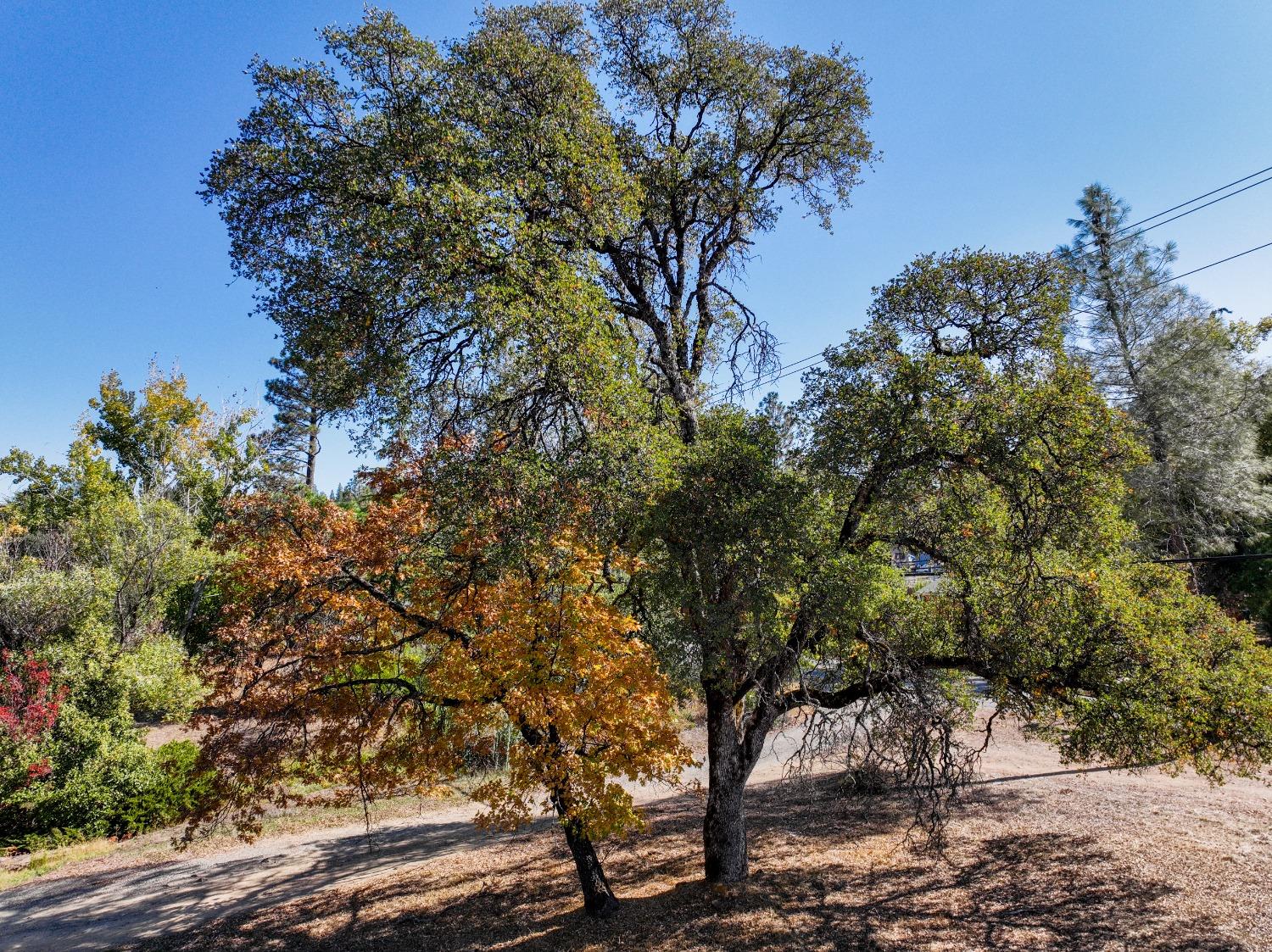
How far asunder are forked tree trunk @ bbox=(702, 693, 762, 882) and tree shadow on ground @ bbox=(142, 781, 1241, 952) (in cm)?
29

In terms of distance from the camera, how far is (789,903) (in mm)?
8789

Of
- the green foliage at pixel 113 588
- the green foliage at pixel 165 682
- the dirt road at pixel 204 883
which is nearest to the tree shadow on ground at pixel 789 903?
the dirt road at pixel 204 883

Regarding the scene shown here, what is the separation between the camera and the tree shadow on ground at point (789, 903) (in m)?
7.80

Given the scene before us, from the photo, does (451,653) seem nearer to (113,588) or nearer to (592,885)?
(592,885)

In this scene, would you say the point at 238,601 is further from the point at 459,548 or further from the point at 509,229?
the point at 509,229

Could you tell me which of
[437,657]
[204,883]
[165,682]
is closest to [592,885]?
[437,657]

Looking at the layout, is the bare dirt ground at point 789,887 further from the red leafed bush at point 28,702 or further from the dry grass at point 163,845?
the red leafed bush at point 28,702

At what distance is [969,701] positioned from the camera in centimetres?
1023

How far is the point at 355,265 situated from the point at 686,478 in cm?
487

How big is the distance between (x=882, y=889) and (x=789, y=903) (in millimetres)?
1444

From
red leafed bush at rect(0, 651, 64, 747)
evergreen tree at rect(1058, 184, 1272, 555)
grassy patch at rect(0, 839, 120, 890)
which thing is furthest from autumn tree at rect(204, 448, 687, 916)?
evergreen tree at rect(1058, 184, 1272, 555)

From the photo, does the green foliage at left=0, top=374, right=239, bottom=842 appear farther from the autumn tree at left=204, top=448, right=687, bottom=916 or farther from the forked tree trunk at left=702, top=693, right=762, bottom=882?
the forked tree trunk at left=702, top=693, right=762, bottom=882

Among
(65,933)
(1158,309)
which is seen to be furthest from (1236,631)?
(1158,309)

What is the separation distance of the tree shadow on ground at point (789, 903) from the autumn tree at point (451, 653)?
136cm
